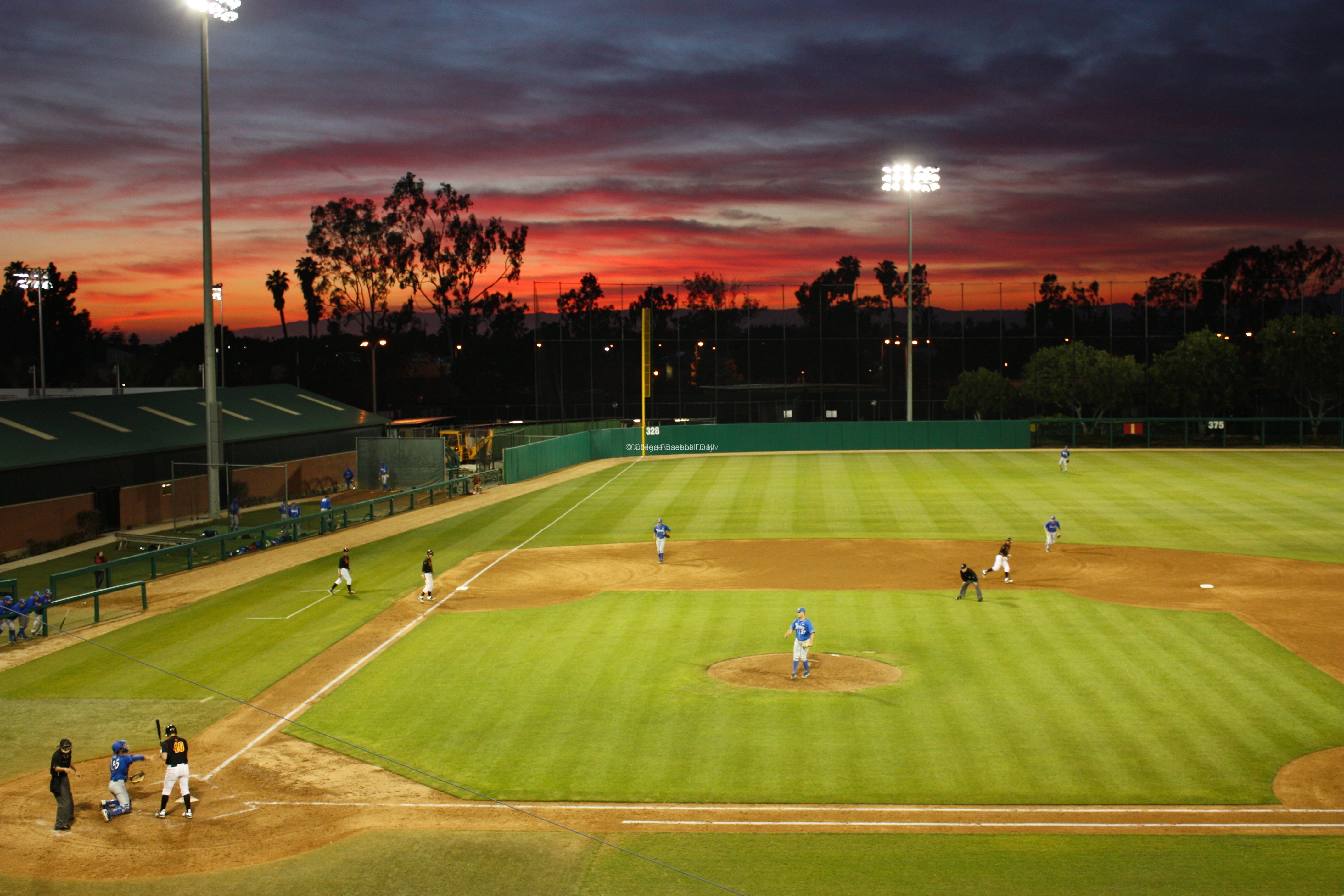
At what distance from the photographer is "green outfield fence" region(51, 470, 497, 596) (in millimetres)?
28047

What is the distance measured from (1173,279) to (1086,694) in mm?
79139

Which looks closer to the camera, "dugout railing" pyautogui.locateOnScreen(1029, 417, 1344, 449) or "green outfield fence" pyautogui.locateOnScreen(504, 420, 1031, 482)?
"dugout railing" pyautogui.locateOnScreen(1029, 417, 1344, 449)

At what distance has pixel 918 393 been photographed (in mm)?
84375

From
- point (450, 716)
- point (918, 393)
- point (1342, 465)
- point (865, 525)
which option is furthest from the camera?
point (918, 393)

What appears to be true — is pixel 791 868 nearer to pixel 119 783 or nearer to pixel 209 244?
pixel 119 783

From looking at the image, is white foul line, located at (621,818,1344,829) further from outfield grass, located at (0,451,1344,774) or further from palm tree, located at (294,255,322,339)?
palm tree, located at (294,255,322,339)

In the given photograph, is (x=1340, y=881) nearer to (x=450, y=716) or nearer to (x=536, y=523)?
(x=450, y=716)

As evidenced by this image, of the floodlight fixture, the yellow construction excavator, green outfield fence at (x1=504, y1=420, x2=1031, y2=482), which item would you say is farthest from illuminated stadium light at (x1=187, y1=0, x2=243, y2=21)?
the floodlight fixture

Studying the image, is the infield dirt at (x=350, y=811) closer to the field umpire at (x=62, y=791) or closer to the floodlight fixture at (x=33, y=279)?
the field umpire at (x=62, y=791)

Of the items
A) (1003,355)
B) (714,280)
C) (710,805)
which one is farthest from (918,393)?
(710,805)

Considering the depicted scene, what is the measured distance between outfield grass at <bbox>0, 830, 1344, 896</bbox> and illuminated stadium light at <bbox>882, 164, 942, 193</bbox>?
50.1 m

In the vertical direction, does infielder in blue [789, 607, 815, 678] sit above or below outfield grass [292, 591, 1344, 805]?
above

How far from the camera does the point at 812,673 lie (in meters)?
19.8

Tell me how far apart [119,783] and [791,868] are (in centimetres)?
919
